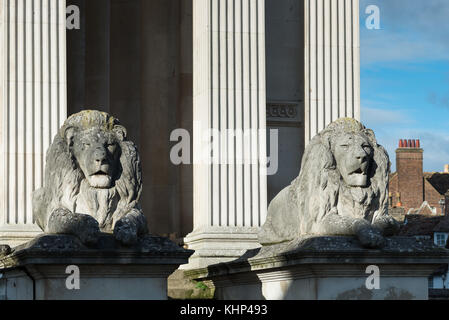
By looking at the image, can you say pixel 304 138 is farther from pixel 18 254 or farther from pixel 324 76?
pixel 18 254

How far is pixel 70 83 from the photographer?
28.1m

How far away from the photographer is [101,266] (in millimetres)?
15578

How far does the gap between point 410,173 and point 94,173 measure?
6935 cm

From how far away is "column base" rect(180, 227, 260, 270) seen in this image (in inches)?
874

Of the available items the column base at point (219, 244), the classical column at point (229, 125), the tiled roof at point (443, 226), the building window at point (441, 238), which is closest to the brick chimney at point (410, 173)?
the tiled roof at point (443, 226)

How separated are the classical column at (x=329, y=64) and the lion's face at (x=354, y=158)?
7.63 meters

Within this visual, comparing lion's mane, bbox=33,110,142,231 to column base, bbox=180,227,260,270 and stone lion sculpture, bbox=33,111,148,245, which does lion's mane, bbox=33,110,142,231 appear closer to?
stone lion sculpture, bbox=33,111,148,245

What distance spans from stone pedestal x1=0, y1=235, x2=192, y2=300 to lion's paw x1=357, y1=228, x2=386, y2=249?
2.45 metres

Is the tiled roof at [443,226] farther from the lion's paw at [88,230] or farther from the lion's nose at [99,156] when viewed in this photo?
the lion's paw at [88,230]

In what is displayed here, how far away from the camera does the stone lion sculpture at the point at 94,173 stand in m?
16.6

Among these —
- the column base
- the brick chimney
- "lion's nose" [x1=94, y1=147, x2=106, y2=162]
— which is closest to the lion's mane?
"lion's nose" [x1=94, y1=147, x2=106, y2=162]

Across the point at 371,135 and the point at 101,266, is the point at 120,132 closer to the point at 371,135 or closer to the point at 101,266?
the point at 101,266

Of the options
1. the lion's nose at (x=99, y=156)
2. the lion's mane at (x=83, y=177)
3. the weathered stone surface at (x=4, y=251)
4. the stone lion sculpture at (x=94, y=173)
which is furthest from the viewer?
the weathered stone surface at (x=4, y=251)

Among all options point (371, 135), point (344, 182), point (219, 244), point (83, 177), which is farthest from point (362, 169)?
point (219, 244)
